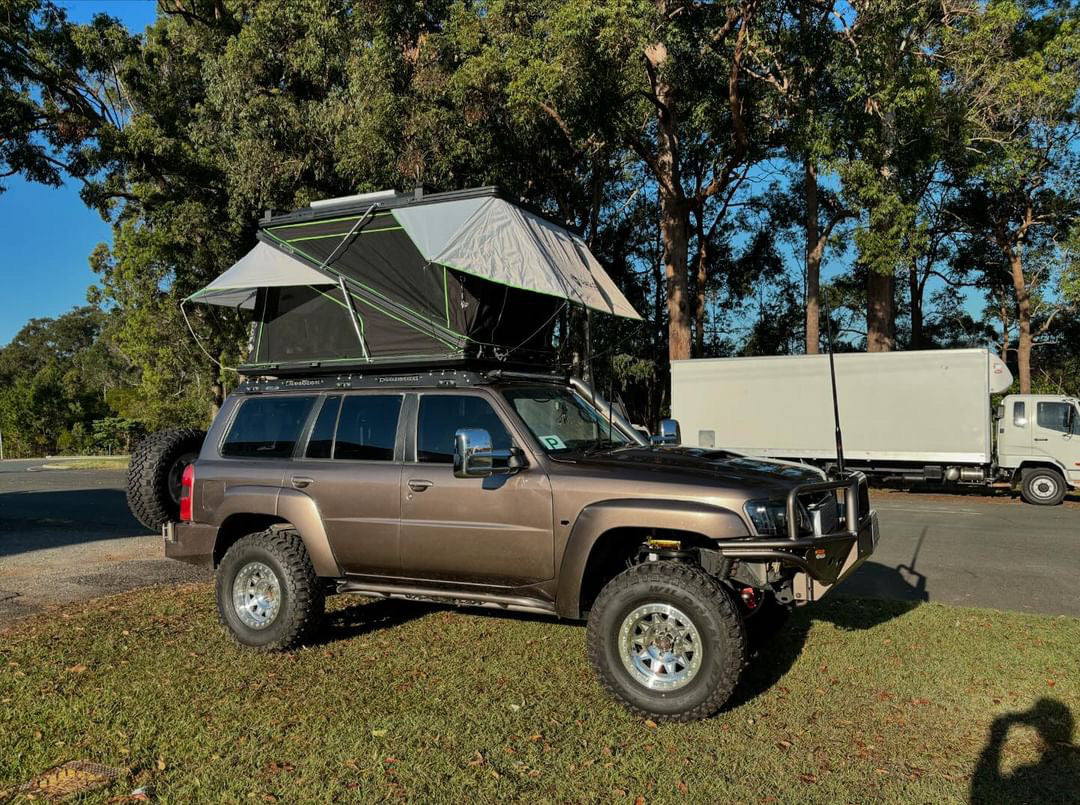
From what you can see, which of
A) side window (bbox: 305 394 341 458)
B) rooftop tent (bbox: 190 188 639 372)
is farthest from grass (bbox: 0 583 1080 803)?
rooftop tent (bbox: 190 188 639 372)

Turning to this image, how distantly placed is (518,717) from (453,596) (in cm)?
103

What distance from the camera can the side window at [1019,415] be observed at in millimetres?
16531

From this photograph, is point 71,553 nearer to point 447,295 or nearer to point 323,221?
point 323,221

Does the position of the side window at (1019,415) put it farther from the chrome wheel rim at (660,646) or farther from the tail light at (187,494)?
the tail light at (187,494)

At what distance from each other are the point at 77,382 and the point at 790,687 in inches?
2869

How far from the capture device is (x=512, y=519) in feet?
16.8

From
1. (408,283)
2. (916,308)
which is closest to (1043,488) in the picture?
(408,283)

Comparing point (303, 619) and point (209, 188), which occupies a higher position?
point (209, 188)

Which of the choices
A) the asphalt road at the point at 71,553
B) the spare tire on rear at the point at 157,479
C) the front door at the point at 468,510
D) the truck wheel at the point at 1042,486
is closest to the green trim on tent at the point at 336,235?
the front door at the point at 468,510

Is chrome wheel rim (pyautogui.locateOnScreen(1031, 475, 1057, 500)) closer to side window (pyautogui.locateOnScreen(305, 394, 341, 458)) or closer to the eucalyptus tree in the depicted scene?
the eucalyptus tree

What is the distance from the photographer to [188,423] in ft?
129

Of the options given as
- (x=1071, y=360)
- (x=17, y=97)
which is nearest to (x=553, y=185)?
(x=17, y=97)

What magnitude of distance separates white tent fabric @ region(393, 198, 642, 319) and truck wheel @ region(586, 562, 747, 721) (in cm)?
234

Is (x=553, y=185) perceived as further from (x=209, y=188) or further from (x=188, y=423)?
(x=188, y=423)
